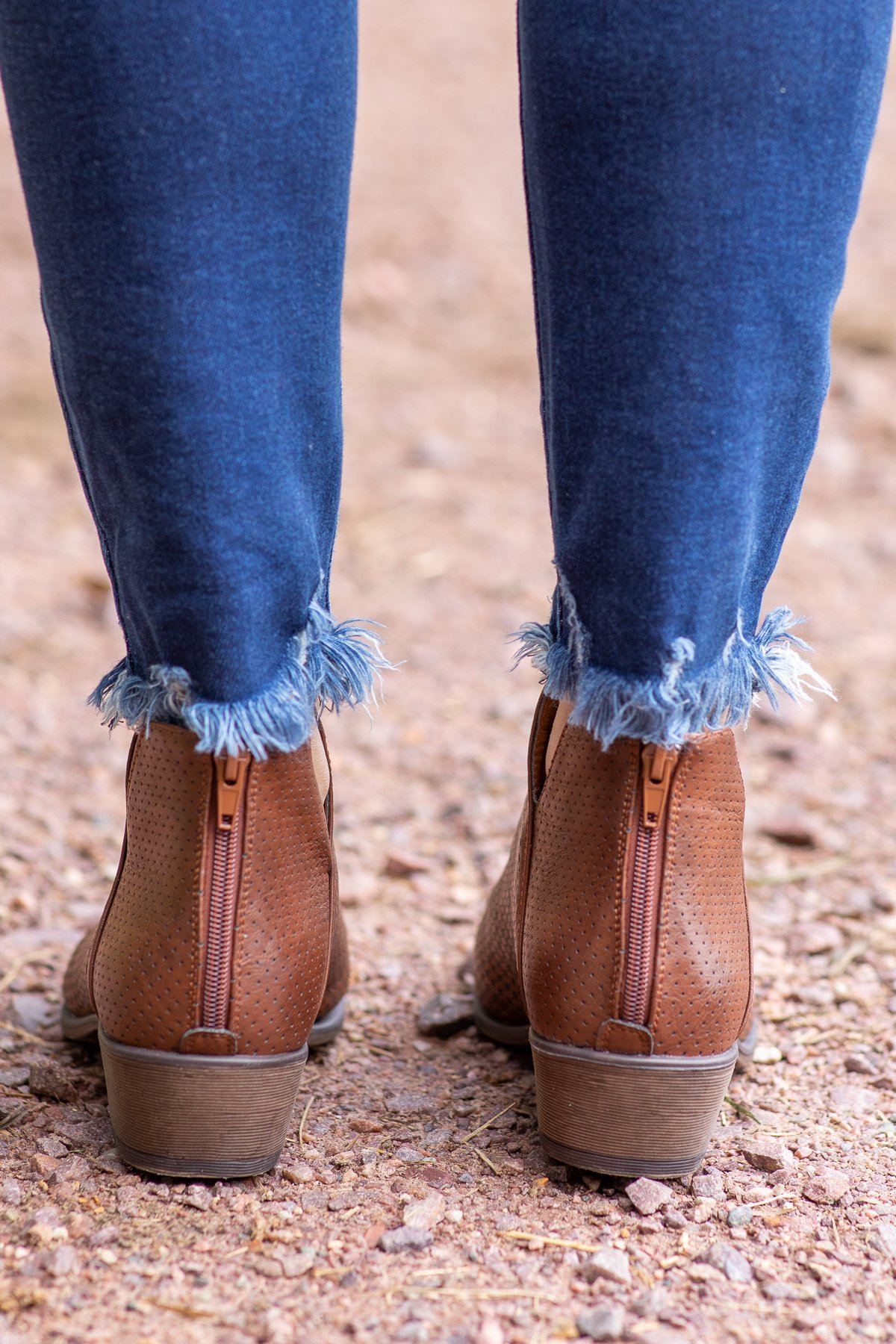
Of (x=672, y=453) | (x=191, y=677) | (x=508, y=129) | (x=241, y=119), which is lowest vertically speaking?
(x=191, y=677)

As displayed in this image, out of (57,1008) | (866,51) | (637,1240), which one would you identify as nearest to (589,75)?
(866,51)

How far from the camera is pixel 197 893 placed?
106cm

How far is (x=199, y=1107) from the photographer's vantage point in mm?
1076

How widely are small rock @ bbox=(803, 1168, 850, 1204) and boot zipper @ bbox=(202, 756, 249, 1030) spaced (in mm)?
532

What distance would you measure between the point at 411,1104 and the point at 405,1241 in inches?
9.6

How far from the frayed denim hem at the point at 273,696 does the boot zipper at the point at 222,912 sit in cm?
6

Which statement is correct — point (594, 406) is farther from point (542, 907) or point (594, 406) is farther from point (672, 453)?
point (542, 907)

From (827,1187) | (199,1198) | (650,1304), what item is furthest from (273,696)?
(827,1187)

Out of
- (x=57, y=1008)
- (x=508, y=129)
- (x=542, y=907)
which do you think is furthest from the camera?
(x=508, y=129)

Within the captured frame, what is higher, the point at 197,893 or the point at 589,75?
the point at 589,75

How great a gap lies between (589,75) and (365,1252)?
894 millimetres

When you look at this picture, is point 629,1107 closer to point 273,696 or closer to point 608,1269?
point 608,1269

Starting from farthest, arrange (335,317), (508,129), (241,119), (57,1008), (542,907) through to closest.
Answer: (508,129) < (57,1008) < (542,907) < (335,317) < (241,119)

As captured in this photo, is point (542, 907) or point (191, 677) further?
point (542, 907)
